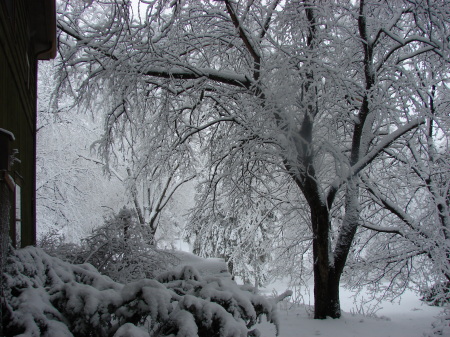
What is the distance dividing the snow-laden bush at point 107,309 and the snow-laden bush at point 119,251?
10.7 ft

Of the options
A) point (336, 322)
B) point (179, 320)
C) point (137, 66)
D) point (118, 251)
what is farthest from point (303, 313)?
point (179, 320)

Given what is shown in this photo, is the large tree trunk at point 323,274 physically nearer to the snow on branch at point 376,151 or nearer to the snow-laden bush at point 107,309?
the snow on branch at point 376,151

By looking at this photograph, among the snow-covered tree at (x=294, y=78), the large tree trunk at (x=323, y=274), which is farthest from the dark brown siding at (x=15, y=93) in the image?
the large tree trunk at (x=323, y=274)

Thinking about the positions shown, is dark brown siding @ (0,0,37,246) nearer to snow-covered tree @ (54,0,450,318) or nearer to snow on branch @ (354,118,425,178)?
snow-covered tree @ (54,0,450,318)

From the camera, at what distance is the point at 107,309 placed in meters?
2.65

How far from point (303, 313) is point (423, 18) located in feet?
20.0

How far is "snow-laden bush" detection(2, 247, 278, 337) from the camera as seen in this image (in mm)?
2424

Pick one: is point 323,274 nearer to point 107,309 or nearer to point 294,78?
point 294,78

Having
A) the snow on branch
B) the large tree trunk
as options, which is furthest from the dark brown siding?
the snow on branch

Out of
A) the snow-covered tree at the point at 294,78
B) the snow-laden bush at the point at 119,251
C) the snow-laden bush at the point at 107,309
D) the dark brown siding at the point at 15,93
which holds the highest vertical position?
the snow-covered tree at the point at 294,78

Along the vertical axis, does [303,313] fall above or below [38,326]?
below

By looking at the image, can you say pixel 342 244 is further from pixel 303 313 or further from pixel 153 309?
pixel 153 309

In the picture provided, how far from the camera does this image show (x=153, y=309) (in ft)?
8.61

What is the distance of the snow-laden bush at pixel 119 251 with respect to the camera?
622 cm
